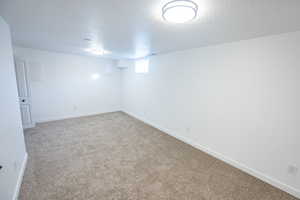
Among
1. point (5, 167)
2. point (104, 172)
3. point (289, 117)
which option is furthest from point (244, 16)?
point (5, 167)

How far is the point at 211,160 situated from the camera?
8.63 feet

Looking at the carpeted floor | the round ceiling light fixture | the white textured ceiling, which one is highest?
the white textured ceiling

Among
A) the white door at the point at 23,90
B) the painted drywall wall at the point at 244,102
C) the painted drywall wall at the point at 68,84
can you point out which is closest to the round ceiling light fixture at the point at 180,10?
the painted drywall wall at the point at 244,102

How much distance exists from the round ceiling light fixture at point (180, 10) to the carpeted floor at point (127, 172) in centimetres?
215

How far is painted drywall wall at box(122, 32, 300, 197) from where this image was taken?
1851 mm

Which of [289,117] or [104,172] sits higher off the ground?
[289,117]

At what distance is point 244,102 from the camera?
228 cm

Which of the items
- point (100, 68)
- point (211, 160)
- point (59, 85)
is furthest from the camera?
point (100, 68)

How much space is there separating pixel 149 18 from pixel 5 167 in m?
2.31

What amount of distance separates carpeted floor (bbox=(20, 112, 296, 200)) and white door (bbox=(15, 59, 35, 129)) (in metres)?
0.57

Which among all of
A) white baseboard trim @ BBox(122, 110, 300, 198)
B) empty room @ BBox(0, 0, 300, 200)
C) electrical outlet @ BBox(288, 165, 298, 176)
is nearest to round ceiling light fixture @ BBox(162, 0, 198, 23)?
empty room @ BBox(0, 0, 300, 200)

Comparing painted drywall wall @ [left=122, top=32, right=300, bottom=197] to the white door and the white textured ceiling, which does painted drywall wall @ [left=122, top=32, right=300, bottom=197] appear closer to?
the white textured ceiling

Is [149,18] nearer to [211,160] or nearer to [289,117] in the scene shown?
[289,117]

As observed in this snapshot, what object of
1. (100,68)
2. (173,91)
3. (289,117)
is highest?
(100,68)
